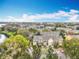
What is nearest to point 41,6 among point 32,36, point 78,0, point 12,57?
point 78,0

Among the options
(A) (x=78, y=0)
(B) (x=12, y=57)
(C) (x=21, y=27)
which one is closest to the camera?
(B) (x=12, y=57)

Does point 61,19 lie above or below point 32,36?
above

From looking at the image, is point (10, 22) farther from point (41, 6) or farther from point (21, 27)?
point (41, 6)

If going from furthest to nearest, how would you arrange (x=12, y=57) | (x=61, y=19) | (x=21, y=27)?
(x=21, y=27)
(x=61, y=19)
(x=12, y=57)

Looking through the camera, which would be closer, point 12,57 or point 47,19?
point 12,57

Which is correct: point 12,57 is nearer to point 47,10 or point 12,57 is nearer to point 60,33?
point 47,10

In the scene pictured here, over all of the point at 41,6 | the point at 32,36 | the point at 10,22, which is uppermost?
the point at 41,6

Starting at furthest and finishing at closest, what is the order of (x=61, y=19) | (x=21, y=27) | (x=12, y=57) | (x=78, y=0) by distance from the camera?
1. (x=21, y=27)
2. (x=61, y=19)
3. (x=78, y=0)
4. (x=12, y=57)

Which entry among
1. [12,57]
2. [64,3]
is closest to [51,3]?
[64,3]

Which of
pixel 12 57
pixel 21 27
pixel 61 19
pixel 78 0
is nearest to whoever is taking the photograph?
pixel 12 57
